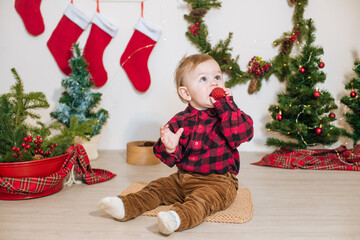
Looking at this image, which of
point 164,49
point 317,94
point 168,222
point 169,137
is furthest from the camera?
point 164,49

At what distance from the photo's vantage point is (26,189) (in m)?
1.50

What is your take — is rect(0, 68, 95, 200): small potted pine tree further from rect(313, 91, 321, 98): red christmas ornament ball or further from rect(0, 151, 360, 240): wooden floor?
rect(313, 91, 321, 98): red christmas ornament ball

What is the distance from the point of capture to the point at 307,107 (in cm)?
228

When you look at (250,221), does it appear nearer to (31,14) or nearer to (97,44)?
(97,44)

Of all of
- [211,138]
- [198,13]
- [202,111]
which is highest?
[198,13]

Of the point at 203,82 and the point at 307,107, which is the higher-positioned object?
the point at 203,82

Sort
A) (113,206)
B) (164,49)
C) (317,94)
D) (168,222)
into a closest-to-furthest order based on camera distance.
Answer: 1. (168,222)
2. (113,206)
3. (317,94)
4. (164,49)

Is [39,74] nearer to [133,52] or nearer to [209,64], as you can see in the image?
[133,52]

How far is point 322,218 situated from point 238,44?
1653 millimetres

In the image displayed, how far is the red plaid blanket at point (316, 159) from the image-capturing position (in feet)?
7.18

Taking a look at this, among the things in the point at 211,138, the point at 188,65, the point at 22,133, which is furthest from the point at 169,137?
the point at 22,133

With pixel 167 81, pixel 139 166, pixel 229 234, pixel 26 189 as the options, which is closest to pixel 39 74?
pixel 167 81

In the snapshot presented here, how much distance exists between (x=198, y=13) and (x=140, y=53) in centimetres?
53

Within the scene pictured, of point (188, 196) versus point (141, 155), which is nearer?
point (188, 196)
